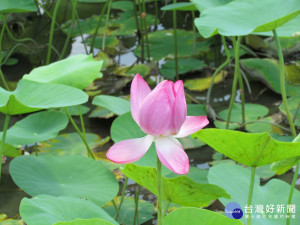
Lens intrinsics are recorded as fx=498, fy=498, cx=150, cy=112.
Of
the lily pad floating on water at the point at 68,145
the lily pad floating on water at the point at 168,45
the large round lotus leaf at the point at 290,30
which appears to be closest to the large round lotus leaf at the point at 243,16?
the large round lotus leaf at the point at 290,30

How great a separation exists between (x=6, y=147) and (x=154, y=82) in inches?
42.2

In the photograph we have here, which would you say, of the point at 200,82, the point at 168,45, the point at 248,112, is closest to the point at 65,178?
the point at 248,112

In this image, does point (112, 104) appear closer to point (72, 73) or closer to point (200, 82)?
point (72, 73)

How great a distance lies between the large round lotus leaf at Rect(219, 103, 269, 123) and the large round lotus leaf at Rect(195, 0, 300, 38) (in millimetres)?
685

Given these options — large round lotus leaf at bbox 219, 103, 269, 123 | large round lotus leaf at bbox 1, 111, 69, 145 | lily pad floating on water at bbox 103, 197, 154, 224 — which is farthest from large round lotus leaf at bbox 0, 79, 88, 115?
large round lotus leaf at bbox 219, 103, 269, 123

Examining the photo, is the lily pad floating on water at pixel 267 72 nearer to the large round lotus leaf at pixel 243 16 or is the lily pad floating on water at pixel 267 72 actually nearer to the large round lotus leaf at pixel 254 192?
the large round lotus leaf at pixel 243 16

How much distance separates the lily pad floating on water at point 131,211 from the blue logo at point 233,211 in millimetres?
385

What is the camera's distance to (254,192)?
1.15 m

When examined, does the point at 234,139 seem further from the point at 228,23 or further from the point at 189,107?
the point at 189,107

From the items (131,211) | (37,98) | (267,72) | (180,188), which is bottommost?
(131,211)

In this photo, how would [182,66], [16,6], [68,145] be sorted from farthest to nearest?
1. [182,66]
2. [16,6]
3. [68,145]

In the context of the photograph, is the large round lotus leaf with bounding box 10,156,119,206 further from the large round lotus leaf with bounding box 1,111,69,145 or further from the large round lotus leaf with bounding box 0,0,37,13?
the large round lotus leaf with bounding box 0,0,37,13

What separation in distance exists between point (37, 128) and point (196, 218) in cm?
77

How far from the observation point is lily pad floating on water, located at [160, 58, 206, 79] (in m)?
2.34
